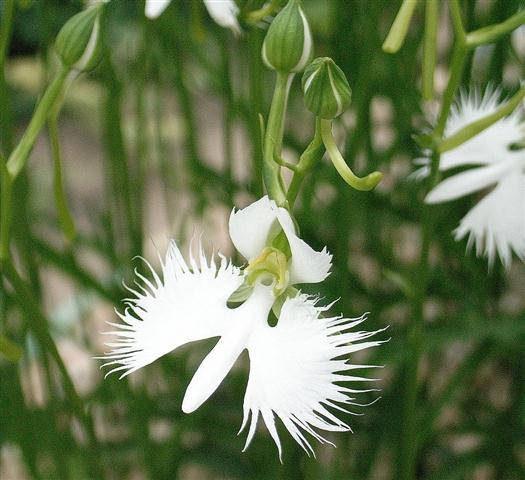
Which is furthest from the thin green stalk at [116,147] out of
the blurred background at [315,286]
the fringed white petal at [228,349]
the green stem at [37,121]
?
the fringed white petal at [228,349]

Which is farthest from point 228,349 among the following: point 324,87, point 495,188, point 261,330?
point 495,188

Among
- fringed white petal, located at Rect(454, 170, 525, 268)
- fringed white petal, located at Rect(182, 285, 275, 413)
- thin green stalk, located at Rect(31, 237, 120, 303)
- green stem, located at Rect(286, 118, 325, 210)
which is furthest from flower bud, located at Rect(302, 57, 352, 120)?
thin green stalk, located at Rect(31, 237, 120, 303)

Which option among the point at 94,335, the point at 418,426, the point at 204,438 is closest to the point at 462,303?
the point at 418,426

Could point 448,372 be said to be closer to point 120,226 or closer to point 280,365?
point 120,226

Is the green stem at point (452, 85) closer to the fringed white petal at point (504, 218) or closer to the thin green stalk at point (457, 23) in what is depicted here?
the thin green stalk at point (457, 23)

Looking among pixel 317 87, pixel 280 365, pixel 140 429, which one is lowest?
pixel 140 429

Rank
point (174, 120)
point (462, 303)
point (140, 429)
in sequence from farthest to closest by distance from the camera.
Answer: point (174, 120) → point (462, 303) → point (140, 429)

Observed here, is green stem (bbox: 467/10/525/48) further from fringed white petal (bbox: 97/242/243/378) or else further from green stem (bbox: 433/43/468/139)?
fringed white petal (bbox: 97/242/243/378)
